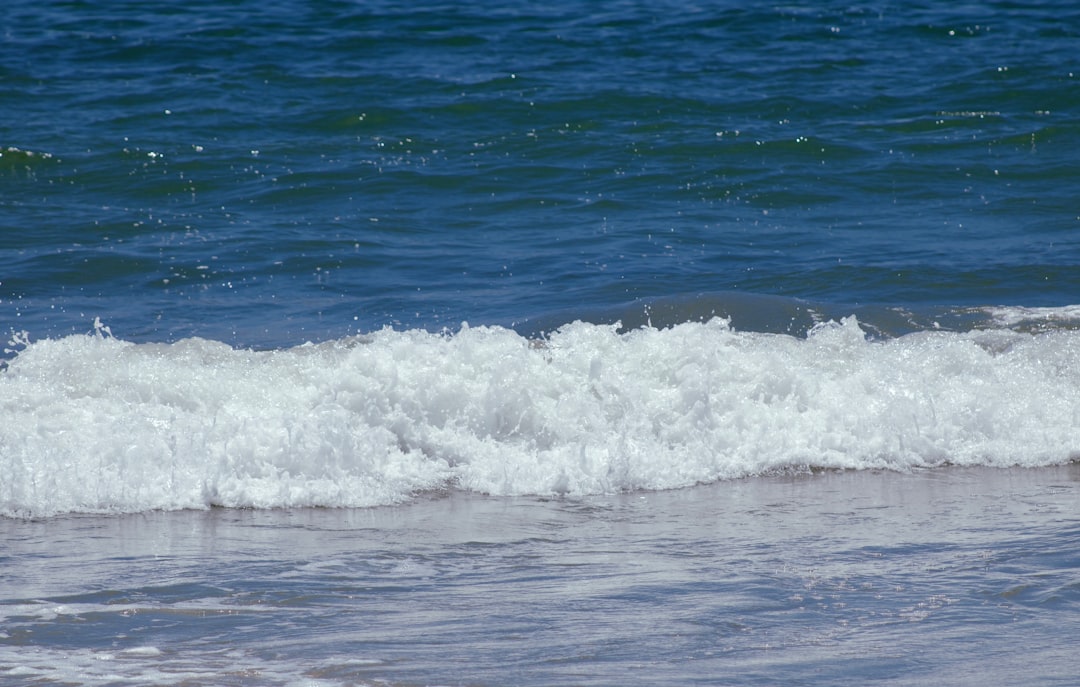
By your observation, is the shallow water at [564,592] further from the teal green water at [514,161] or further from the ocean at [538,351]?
the teal green water at [514,161]

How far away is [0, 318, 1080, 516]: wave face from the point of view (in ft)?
17.0

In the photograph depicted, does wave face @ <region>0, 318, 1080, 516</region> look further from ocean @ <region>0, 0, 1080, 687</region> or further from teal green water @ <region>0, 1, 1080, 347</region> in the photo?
teal green water @ <region>0, 1, 1080, 347</region>

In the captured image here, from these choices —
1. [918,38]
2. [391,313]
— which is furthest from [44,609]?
[918,38]

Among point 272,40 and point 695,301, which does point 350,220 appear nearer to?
point 695,301

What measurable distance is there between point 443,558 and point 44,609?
1.22m

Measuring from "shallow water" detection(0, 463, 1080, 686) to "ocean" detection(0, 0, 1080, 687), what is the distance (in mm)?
18

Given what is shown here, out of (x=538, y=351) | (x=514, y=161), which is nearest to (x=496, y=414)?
(x=538, y=351)

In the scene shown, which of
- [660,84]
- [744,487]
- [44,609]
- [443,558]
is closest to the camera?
[44,609]

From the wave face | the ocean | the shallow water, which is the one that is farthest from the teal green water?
the shallow water

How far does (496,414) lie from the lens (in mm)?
5859

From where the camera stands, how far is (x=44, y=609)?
367 centimetres

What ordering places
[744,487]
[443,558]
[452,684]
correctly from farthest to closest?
[744,487] → [443,558] → [452,684]

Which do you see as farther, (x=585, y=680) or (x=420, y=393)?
(x=420, y=393)

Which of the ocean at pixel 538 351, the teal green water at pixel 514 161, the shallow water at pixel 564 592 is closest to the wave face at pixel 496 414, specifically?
the ocean at pixel 538 351
